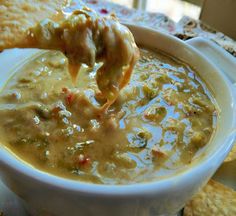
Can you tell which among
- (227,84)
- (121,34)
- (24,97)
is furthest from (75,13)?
(227,84)

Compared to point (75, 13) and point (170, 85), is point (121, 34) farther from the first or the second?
point (170, 85)

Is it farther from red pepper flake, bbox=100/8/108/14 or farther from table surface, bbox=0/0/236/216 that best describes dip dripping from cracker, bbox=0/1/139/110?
red pepper flake, bbox=100/8/108/14

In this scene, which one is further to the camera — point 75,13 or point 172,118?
point 172,118

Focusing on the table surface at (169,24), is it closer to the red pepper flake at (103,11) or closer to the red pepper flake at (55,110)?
A: the red pepper flake at (103,11)

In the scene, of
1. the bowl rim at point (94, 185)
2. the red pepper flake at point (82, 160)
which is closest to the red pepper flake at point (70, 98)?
the red pepper flake at point (82, 160)

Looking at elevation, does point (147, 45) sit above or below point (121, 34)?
below

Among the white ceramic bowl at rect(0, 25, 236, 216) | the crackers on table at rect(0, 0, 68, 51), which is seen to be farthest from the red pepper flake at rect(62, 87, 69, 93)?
the white ceramic bowl at rect(0, 25, 236, 216)
